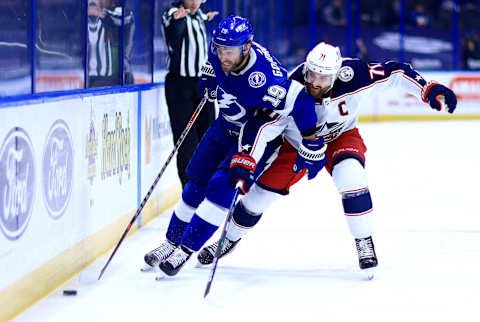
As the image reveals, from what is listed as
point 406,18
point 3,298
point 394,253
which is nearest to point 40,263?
point 3,298

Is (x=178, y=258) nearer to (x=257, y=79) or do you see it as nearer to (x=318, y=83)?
(x=257, y=79)

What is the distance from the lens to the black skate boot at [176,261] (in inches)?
146

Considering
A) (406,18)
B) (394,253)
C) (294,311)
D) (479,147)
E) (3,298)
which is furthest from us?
(406,18)

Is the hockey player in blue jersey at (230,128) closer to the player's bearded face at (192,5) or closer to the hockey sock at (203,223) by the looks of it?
the hockey sock at (203,223)

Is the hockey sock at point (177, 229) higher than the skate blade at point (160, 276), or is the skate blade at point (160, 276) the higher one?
the hockey sock at point (177, 229)

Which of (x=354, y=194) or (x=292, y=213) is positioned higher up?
(x=354, y=194)

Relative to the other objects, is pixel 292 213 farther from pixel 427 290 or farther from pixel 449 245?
pixel 427 290

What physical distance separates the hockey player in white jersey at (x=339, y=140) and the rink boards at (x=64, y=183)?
24.0 inches

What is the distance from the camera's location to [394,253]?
441 cm

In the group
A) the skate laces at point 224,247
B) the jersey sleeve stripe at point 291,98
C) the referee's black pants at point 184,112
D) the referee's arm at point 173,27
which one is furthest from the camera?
the referee's arm at point 173,27

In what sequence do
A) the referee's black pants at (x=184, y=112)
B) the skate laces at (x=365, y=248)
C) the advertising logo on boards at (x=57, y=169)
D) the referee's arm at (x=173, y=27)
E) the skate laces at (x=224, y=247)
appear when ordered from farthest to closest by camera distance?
the referee's arm at (x=173, y=27) < the referee's black pants at (x=184, y=112) < the skate laces at (x=224, y=247) < the skate laces at (x=365, y=248) < the advertising logo on boards at (x=57, y=169)

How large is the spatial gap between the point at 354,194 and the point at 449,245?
103 cm

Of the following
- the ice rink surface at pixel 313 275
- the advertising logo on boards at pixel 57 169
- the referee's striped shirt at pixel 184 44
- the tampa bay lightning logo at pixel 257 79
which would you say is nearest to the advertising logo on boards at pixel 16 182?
the advertising logo on boards at pixel 57 169

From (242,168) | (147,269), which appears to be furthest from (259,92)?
(147,269)
